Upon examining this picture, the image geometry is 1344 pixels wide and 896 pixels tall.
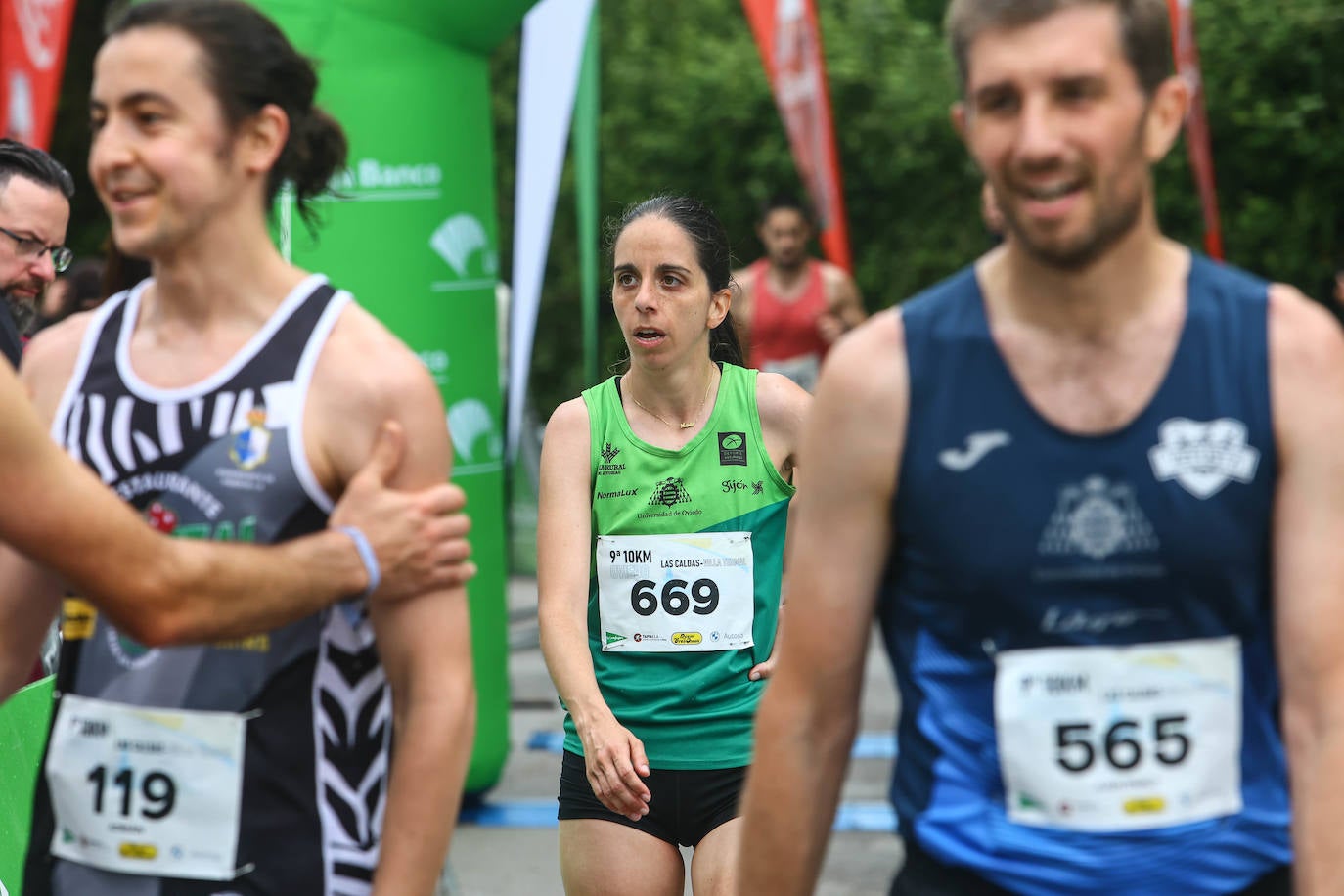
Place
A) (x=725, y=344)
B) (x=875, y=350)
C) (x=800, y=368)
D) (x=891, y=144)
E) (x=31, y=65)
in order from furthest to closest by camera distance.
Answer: (x=891, y=144) < (x=800, y=368) < (x=31, y=65) < (x=725, y=344) < (x=875, y=350)

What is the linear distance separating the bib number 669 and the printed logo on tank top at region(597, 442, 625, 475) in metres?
0.24

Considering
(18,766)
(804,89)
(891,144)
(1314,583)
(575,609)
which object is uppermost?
(891,144)

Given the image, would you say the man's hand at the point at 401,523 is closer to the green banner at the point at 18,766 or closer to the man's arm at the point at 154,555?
the man's arm at the point at 154,555

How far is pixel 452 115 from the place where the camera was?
22.0 ft

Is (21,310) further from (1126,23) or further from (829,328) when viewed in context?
(829,328)

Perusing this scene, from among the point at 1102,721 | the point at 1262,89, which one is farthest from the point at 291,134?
the point at 1262,89

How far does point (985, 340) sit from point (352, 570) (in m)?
0.84

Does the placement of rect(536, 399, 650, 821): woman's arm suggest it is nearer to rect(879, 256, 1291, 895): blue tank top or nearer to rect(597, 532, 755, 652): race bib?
rect(597, 532, 755, 652): race bib

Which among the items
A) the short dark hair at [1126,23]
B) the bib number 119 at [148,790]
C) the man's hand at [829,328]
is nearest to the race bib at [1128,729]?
the short dark hair at [1126,23]

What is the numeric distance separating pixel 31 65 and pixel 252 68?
6.35 m

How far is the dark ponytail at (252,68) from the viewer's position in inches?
99.0

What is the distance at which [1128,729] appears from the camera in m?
2.31

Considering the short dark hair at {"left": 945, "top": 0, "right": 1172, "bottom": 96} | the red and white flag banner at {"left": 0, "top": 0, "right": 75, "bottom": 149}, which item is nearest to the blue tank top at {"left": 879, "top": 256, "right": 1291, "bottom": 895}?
the short dark hair at {"left": 945, "top": 0, "right": 1172, "bottom": 96}

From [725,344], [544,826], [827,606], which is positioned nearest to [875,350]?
[827,606]
